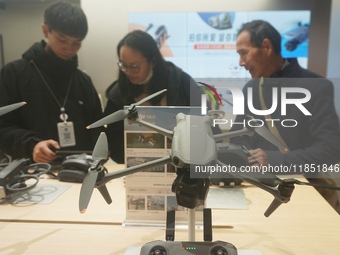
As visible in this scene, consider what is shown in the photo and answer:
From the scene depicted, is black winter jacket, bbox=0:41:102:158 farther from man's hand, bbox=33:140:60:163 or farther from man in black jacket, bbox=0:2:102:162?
man's hand, bbox=33:140:60:163

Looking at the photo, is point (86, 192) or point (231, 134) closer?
point (86, 192)

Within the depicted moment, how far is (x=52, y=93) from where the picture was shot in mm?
1677

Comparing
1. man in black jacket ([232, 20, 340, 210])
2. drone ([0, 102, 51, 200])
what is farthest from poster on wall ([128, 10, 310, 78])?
drone ([0, 102, 51, 200])

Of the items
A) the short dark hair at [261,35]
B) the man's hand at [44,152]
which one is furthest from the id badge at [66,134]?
the short dark hair at [261,35]

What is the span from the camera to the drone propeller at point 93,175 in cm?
64

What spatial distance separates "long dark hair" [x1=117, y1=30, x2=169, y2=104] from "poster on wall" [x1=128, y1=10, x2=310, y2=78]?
28.5 inches

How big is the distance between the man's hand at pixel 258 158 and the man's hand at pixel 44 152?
29.5 inches

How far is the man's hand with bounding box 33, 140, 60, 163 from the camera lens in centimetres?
137

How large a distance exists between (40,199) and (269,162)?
2.41ft

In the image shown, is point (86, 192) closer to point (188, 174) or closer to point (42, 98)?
point (188, 174)

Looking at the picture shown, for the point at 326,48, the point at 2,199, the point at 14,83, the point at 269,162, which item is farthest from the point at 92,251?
the point at 326,48

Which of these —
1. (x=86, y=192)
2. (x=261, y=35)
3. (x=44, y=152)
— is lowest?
(x=44, y=152)

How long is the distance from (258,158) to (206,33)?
137 cm

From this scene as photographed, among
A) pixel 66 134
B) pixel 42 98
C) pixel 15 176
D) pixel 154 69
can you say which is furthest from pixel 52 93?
pixel 15 176
